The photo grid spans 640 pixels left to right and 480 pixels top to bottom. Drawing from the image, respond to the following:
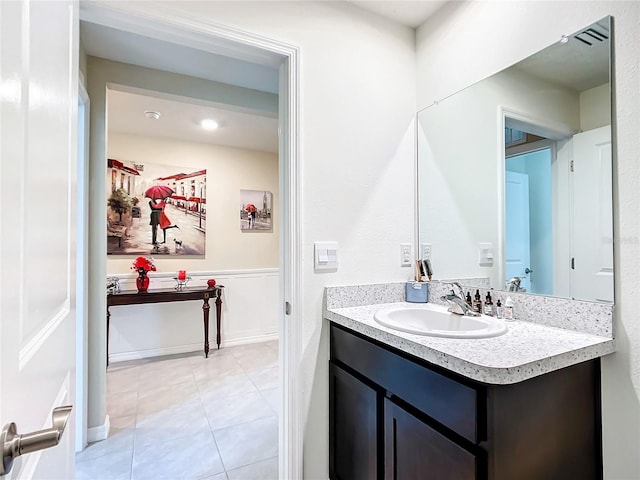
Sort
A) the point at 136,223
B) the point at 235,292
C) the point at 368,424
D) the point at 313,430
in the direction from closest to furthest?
the point at 368,424
the point at 313,430
the point at 136,223
the point at 235,292

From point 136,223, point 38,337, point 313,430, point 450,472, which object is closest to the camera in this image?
point 38,337

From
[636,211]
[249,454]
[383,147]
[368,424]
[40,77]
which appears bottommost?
[249,454]

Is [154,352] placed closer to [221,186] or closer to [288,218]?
[221,186]

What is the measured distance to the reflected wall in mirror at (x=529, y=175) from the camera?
44.4 inches

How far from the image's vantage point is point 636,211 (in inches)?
40.1

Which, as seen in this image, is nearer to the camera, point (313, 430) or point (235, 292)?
point (313, 430)

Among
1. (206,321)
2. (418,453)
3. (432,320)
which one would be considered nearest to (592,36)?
(432,320)

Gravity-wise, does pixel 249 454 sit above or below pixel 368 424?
below

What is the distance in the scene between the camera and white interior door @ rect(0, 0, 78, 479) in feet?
1.49

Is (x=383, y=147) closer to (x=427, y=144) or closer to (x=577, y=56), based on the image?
(x=427, y=144)

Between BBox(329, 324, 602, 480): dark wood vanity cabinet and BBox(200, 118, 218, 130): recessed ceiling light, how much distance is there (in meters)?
2.56

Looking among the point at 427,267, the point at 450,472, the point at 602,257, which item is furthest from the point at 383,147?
the point at 450,472

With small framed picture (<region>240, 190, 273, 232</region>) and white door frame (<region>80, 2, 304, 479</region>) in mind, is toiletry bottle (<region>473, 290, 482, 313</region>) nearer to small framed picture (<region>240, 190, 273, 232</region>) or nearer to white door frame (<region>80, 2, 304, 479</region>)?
white door frame (<region>80, 2, 304, 479</region>)

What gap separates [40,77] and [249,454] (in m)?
1.98
